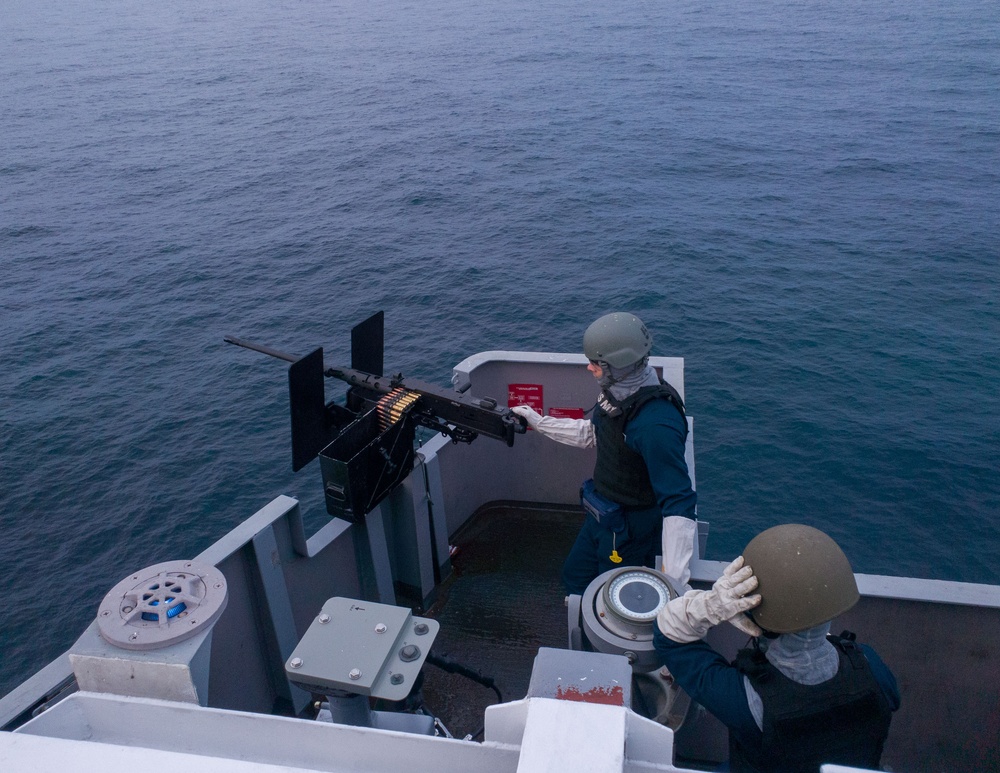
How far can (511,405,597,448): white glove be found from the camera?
4324mm

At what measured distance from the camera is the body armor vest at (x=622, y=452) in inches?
151

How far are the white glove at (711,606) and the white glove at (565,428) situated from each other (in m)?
1.61

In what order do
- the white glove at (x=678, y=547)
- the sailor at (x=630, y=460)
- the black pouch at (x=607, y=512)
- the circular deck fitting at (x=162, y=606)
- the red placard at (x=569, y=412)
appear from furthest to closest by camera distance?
the red placard at (x=569, y=412), the black pouch at (x=607, y=512), the sailor at (x=630, y=460), the white glove at (x=678, y=547), the circular deck fitting at (x=162, y=606)

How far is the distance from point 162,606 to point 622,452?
2336mm

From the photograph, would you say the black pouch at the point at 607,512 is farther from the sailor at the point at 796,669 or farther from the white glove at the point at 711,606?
the sailor at the point at 796,669

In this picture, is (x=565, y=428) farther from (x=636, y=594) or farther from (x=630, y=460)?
(x=636, y=594)

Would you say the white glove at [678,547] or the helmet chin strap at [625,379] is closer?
the white glove at [678,547]

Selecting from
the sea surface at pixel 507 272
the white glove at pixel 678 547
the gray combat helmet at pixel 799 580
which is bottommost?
the sea surface at pixel 507 272

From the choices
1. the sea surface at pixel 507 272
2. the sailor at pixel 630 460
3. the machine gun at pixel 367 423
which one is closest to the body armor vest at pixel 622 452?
the sailor at pixel 630 460

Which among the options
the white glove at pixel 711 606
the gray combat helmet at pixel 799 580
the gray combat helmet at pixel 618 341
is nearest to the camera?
the gray combat helmet at pixel 799 580

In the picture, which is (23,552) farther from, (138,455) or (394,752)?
(394,752)

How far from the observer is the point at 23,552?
33.0 ft

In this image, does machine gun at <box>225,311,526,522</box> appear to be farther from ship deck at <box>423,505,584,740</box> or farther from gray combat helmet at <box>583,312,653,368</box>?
ship deck at <box>423,505,584,740</box>

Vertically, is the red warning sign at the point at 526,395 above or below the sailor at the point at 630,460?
below
